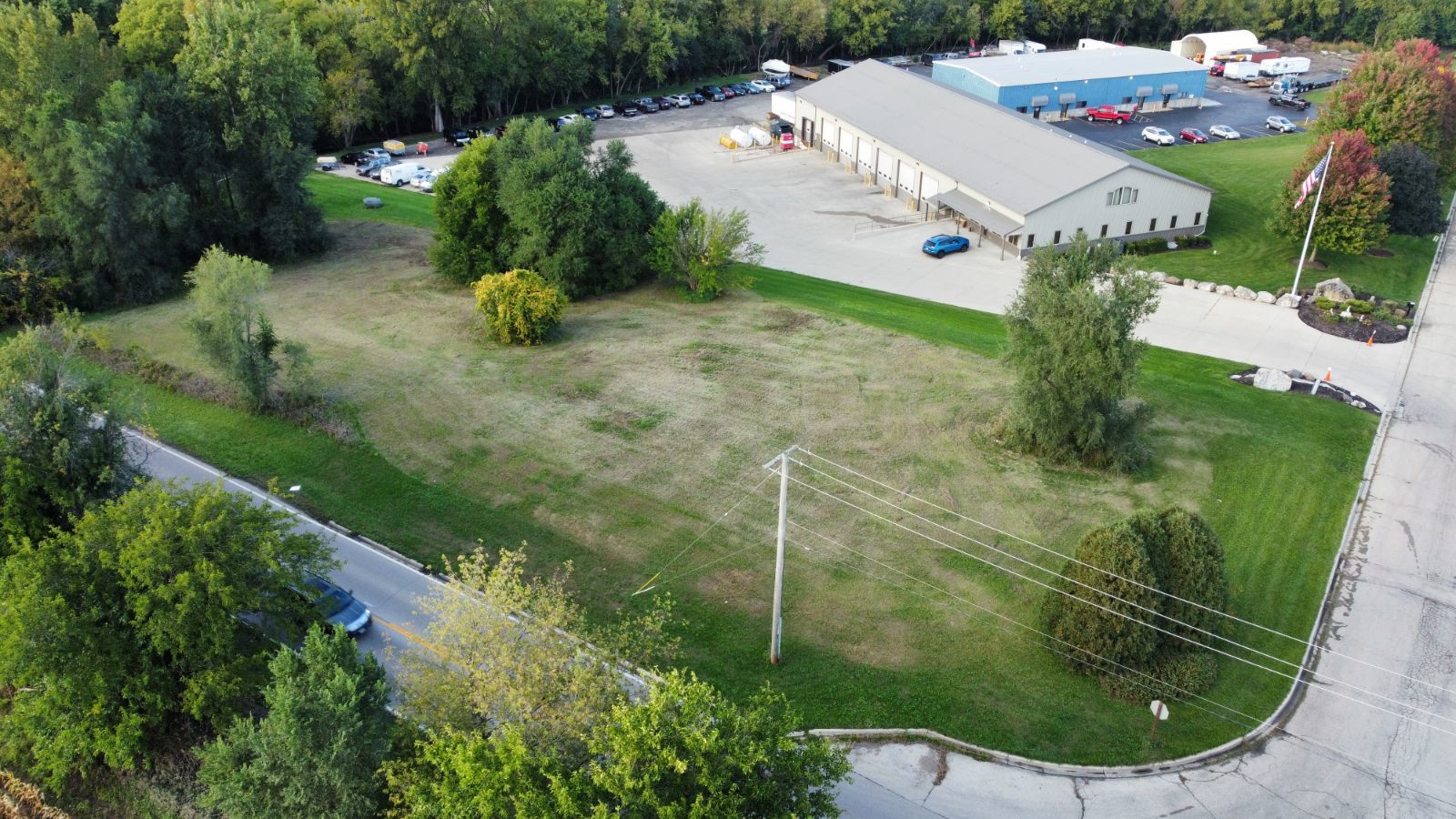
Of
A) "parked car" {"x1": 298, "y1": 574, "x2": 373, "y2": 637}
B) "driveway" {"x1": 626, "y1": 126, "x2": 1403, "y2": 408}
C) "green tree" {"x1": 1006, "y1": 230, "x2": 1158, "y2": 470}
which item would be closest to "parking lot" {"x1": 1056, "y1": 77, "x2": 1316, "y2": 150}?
"driveway" {"x1": 626, "y1": 126, "x2": 1403, "y2": 408}

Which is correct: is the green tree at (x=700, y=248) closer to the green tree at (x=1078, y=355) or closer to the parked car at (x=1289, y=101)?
the green tree at (x=1078, y=355)

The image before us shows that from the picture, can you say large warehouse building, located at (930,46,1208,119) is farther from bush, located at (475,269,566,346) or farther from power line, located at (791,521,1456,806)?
power line, located at (791,521,1456,806)

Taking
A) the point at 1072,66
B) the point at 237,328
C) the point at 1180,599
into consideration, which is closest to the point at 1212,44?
the point at 1072,66

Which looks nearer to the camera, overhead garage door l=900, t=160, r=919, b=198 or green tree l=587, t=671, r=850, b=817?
green tree l=587, t=671, r=850, b=817

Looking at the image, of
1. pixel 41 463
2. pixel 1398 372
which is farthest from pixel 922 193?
pixel 41 463

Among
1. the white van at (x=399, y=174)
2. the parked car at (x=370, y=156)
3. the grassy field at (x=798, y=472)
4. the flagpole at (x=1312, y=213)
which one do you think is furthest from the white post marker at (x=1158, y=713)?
the parked car at (x=370, y=156)
